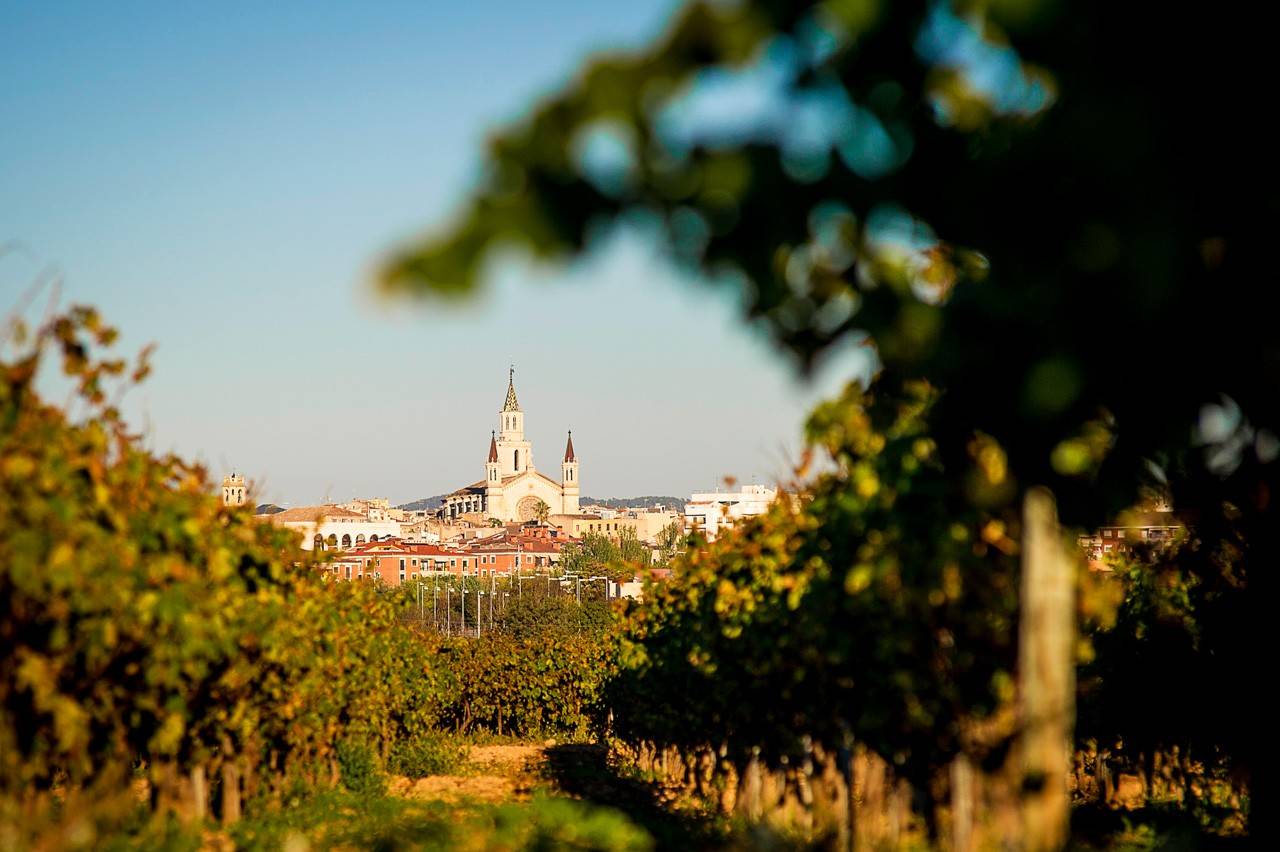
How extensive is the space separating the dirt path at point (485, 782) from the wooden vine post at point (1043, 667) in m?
11.3

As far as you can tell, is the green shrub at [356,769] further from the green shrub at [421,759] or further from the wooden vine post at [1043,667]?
the wooden vine post at [1043,667]

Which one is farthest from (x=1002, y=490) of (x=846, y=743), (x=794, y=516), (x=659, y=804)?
(x=659, y=804)

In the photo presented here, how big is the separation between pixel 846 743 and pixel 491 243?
908cm

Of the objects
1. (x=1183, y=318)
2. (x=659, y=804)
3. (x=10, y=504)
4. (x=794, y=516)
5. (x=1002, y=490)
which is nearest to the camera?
(x=1183, y=318)

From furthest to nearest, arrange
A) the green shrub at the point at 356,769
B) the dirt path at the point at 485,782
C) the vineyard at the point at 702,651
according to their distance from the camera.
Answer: the dirt path at the point at 485,782 → the green shrub at the point at 356,769 → the vineyard at the point at 702,651

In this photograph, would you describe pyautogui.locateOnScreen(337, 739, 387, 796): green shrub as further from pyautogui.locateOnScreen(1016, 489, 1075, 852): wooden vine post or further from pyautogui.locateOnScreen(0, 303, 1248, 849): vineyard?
pyautogui.locateOnScreen(1016, 489, 1075, 852): wooden vine post

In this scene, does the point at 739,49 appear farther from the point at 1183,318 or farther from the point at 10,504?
the point at 10,504

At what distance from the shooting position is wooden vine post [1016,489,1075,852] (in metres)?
3.86

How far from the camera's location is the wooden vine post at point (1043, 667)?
386 cm

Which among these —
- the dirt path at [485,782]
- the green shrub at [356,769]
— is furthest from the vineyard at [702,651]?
the dirt path at [485,782]

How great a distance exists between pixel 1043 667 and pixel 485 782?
19.6 m

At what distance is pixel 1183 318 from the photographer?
307 cm

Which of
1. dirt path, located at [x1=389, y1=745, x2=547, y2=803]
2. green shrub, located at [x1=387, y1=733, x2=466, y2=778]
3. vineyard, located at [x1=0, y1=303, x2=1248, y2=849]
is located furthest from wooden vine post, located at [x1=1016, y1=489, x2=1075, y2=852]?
green shrub, located at [x1=387, y1=733, x2=466, y2=778]

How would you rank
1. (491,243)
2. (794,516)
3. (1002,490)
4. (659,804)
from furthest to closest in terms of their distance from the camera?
(659,804), (794,516), (1002,490), (491,243)
